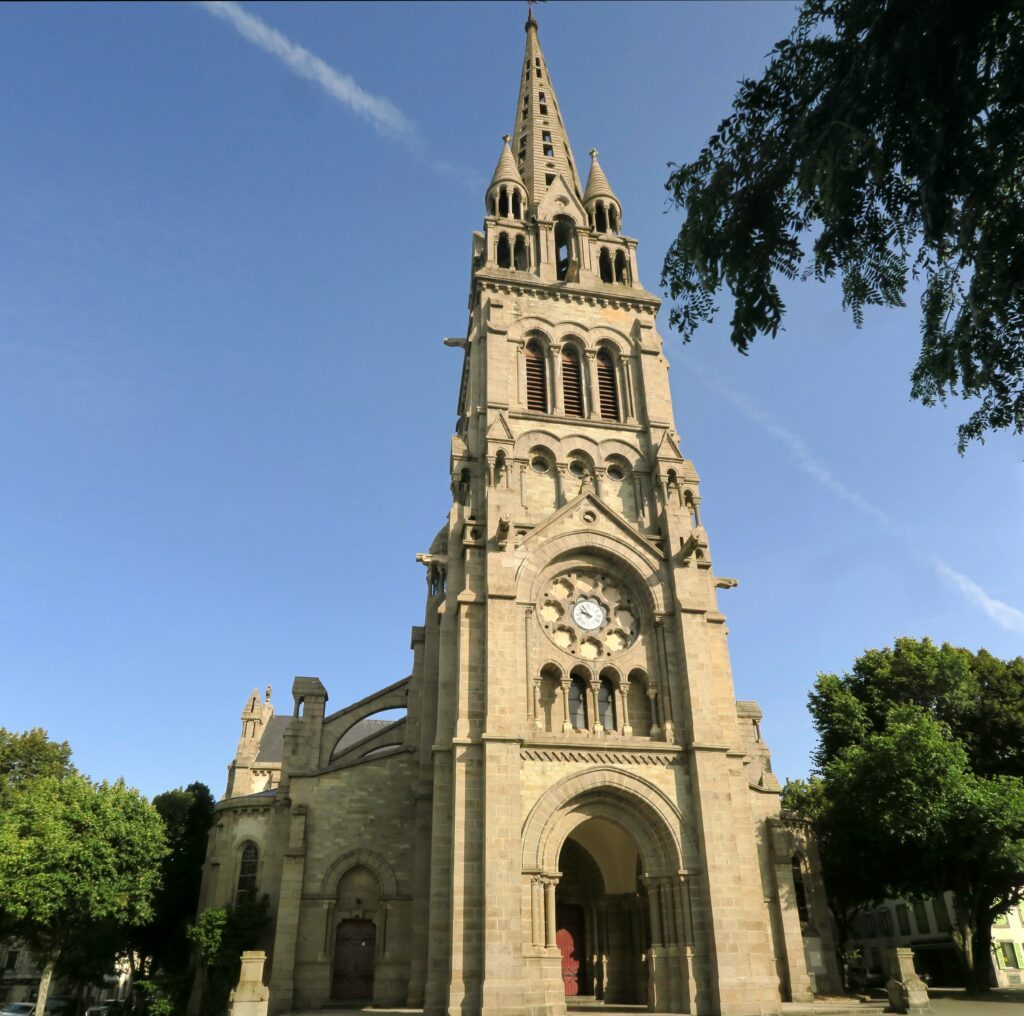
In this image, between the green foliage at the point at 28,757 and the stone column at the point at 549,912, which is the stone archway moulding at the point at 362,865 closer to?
the stone column at the point at 549,912

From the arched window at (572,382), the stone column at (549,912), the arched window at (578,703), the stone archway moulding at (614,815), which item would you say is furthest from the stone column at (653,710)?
the arched window at (572,382)

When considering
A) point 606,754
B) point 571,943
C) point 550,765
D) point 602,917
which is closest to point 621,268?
point 606,754

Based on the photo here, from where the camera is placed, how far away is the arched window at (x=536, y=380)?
31641mm

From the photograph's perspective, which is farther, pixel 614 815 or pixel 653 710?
pixel 653 710

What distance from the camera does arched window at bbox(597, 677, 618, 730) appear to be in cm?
2569

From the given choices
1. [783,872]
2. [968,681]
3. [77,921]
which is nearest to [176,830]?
[77,921]

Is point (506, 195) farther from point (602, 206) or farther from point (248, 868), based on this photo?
point (248, 868)

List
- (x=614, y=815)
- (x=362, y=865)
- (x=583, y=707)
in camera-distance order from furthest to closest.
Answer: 1. (x=362, y=865)
2. (x=583, y=707)
3. (x=614, y=815)

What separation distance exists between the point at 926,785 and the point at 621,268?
24.5m

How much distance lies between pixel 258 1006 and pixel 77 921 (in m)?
15.5

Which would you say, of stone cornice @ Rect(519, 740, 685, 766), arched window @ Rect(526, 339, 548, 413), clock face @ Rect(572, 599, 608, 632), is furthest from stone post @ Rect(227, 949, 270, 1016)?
arched window @ Rect(526, 339, 548, 413)

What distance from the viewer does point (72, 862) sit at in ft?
101

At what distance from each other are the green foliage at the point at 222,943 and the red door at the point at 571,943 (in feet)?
35.4

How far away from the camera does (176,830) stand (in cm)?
4150
